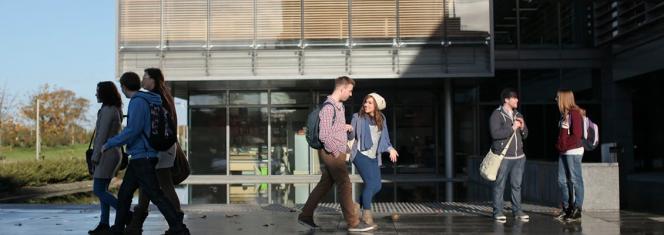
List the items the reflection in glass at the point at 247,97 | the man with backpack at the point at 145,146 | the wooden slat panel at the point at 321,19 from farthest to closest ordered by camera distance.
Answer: the reflection in glass at the point at 247,97 < the wooden slat panel at the point at 321,19 < the man with backpack at the point at 145,146

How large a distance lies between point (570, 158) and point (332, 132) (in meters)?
3.21

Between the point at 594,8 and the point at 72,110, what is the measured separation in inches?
1749

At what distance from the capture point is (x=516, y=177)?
8.15 metres

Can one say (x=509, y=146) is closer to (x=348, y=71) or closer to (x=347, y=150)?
(x=347, y=150)

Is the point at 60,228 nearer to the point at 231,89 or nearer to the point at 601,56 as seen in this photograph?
the point at 231,89

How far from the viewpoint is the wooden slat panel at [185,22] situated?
19.0 meters

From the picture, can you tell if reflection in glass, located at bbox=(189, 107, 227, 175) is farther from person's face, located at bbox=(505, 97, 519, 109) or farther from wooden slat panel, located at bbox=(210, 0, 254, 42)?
person's face, located at bbox=(505, 97, 519, 109)

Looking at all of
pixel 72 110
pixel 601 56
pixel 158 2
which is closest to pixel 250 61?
pixel 158 2

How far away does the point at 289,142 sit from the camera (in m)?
22.3

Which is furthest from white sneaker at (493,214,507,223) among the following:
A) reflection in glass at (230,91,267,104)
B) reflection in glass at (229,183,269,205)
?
reflection in glass at (230,91,267,104)

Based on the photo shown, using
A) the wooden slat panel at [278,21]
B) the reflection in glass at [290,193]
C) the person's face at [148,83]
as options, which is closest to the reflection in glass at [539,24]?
the wooden slat panel at [278,21]

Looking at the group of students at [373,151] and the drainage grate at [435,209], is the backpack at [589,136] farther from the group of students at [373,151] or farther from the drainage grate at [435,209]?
the drainage grate at [435,209]

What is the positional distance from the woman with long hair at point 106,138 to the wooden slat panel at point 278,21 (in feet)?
39.5

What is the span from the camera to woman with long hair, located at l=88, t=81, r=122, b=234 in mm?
6840
